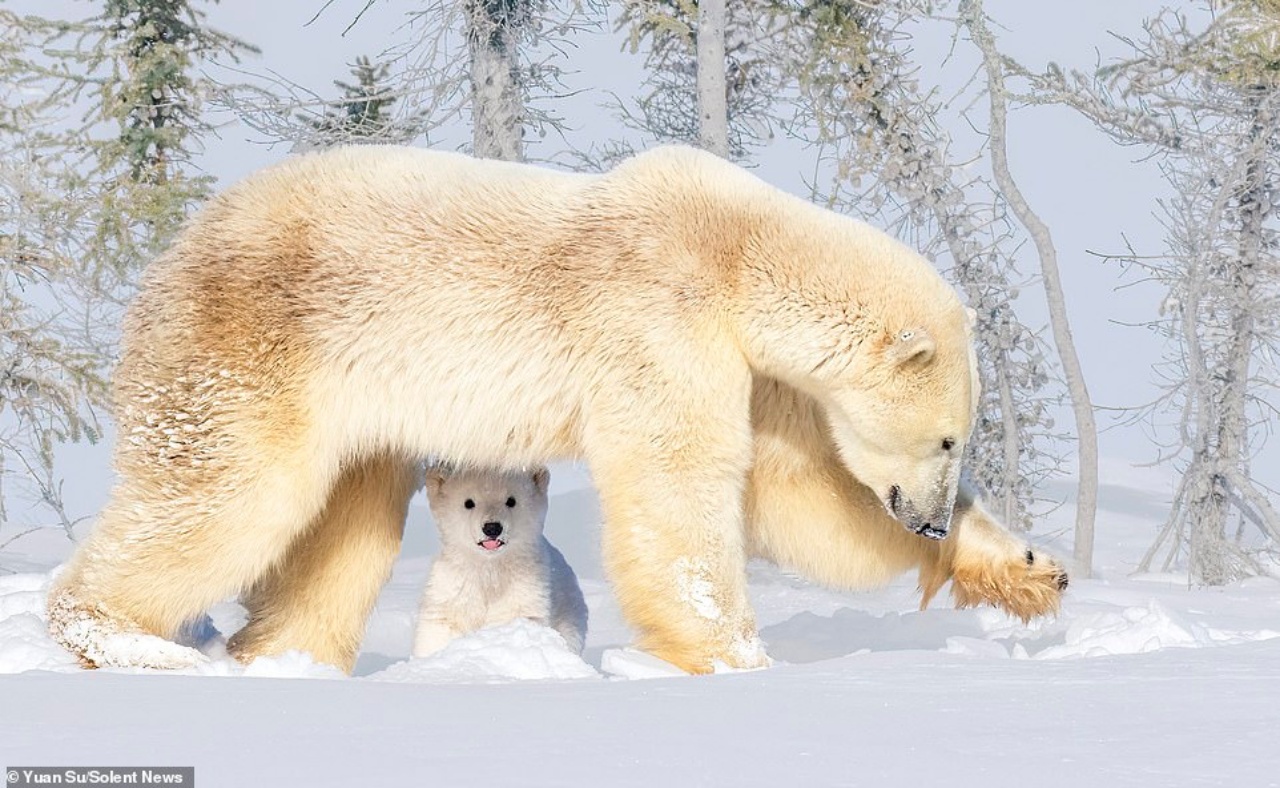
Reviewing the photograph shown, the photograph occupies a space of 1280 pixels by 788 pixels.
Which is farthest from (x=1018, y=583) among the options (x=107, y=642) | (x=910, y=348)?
(x=107, y=642)

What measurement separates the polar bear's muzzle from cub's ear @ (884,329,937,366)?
0.53 metres

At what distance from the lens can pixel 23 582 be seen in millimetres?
7520

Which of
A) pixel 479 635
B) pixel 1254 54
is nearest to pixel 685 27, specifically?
pixel 1254 54

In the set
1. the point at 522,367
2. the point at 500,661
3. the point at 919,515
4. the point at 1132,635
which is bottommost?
the point at 500,661

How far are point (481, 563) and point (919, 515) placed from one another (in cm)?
187

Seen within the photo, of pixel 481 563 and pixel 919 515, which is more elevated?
pixel 919 515

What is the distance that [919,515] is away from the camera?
559cm

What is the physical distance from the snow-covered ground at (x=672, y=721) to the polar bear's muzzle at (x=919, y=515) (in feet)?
3.93

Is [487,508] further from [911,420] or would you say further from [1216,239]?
[1216,239]

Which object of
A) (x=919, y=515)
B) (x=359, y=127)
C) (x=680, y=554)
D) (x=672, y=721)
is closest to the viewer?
(x=672, y=721)

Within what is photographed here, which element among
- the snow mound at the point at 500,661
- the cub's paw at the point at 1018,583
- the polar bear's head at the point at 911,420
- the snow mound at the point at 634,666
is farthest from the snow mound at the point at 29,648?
the cub's paw at the point at 1018,583

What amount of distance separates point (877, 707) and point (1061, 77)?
11640mm

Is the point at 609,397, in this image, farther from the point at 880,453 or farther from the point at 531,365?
the point at 880,453

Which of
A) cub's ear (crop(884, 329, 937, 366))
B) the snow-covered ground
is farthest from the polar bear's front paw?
cub's ear (crop(884, 329, 937, 366))
